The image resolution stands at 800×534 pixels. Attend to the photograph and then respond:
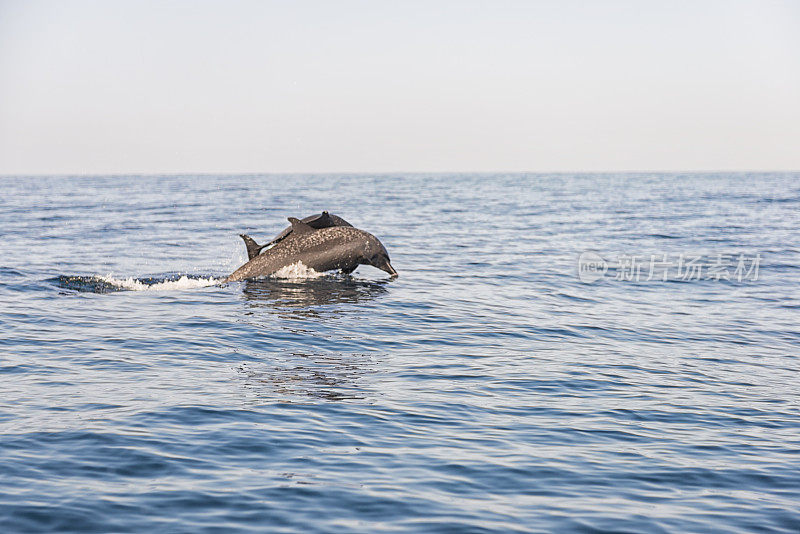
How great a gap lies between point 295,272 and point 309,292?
6.63ft

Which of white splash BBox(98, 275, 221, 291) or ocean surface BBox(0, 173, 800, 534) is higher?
white splash BBox(98, 275, 221, 291)

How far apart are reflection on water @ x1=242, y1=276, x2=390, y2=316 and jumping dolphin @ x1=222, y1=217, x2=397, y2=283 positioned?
1.39 feet

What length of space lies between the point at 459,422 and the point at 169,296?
1081 cm

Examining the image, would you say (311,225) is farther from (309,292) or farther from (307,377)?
(307,377)

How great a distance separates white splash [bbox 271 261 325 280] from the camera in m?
20.8

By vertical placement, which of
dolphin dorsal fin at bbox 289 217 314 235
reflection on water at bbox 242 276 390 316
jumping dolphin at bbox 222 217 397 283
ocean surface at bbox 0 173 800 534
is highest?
dolphin dorsal fin at bbox 289 217 314 235

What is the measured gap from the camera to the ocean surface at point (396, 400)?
708 cm

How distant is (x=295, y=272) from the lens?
20875 millimetres

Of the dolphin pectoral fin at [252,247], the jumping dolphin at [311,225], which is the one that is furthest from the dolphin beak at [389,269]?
the dolphin pectoral fin at [252,247]

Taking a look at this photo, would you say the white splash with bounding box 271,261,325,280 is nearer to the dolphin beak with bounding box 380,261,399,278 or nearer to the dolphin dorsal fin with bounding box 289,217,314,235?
the dolphin dorsal fin with bounding box 289,217,314,235

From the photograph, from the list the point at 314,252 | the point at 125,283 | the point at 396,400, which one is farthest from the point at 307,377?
the point at 125,283

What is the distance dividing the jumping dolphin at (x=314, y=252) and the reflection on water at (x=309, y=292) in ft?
1.39

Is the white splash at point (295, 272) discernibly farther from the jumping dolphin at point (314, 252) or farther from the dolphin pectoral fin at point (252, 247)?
the dolphin pectoral fin at point (252, 247)

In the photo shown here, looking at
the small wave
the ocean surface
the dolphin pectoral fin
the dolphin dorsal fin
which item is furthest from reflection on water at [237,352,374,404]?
the small wave
